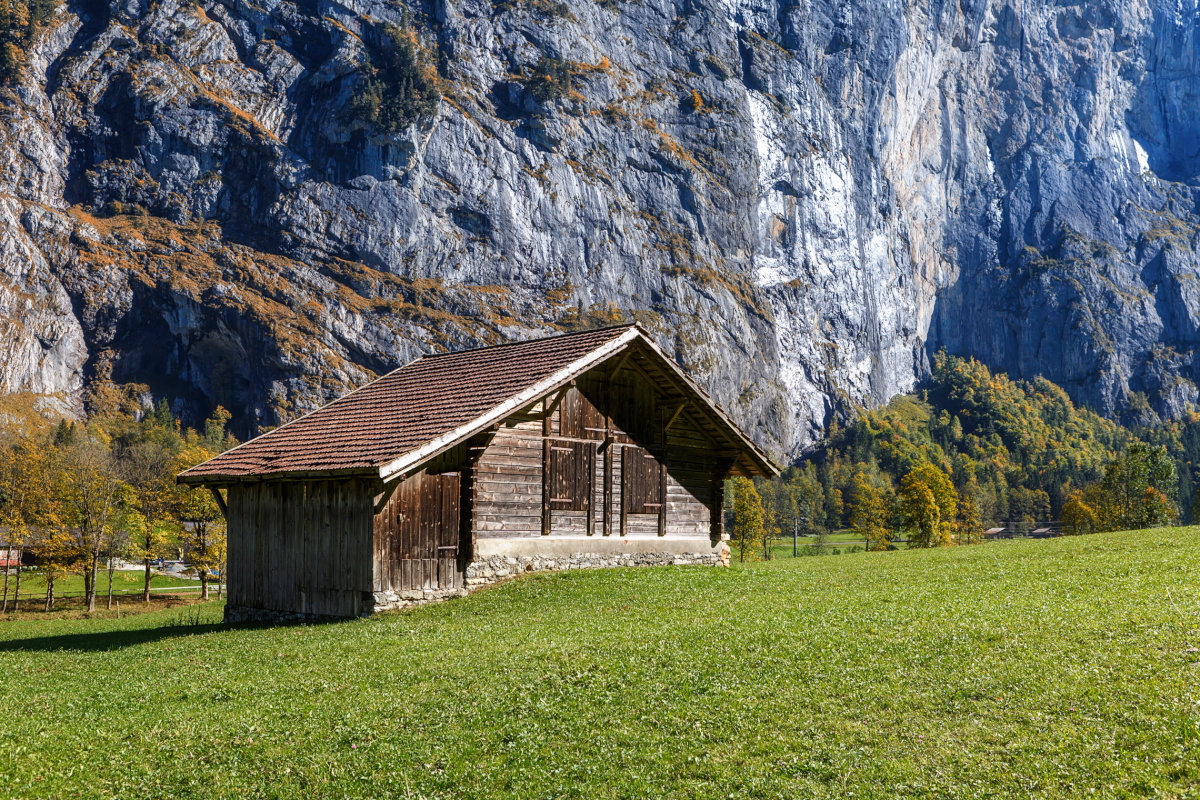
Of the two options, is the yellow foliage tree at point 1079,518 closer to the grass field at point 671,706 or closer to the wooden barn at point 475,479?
the wooden barn at point 475,479

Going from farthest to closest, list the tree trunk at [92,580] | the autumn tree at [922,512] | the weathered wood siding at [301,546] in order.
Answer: the autumn tree at [922,512]
the tree trunk at [92,580]
the weathered wood siding at [301,546]

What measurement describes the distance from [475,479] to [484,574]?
2.60m

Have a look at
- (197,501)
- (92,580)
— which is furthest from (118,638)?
(197,501)

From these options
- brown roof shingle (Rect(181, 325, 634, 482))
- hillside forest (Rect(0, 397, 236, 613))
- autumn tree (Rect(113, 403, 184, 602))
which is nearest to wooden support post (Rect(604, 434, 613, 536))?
brown roof shingle (Rect(181, 325, 634, 482))

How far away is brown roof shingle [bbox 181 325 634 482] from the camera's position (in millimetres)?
23141

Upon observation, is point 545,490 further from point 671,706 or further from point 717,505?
point 671,706

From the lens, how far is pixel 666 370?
29.3 metres

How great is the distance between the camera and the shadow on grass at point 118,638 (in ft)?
75.4

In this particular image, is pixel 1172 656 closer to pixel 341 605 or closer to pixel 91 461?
pixel 341 605

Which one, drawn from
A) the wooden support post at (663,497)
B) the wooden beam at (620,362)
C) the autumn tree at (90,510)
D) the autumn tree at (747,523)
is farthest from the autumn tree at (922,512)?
the autumn tree at (90,510)

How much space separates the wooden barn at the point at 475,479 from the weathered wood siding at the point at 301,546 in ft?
0.17

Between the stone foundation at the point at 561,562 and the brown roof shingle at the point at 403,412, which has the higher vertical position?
the brown roof shingle at the point at 403,412

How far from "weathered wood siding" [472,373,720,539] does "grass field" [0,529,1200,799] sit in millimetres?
5974

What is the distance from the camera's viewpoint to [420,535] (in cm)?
2366
